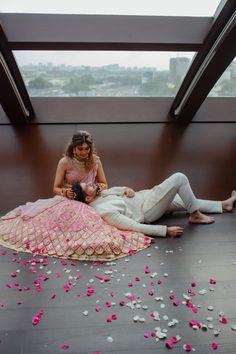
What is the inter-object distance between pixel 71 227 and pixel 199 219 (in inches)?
39.5

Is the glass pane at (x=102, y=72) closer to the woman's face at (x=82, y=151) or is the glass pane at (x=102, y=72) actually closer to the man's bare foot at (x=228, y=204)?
the woman's face at (x=82, y=151)

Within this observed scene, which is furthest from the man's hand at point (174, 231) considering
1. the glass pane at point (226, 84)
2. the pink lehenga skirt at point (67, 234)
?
the glass pane at point (226, 84)

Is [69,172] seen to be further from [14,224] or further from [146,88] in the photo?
[146,88]

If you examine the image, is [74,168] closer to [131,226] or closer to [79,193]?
[79,193]

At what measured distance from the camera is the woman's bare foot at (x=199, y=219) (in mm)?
2761

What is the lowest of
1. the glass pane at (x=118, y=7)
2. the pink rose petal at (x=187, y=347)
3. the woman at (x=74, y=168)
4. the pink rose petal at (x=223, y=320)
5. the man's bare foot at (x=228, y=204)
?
the pink rose petal at (x=187, y=347)

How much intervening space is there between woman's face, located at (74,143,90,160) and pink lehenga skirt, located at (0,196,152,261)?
0.34 m

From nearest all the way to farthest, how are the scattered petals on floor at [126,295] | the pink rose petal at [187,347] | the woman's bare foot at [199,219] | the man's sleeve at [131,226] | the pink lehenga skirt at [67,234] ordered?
1. the pink rose petal at [187,347]
2. the scattered petals on floor at [126,295]
3. the pink lehenga skirt at [67,234]
4. the man's sleeve at [131,226]
5. the woman's bare foot at [199,219]

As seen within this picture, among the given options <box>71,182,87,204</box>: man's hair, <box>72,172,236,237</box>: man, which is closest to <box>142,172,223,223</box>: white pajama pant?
<box>72,172,236,237</box>: man

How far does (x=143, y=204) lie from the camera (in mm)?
2734

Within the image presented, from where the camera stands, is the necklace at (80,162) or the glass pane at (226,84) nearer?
the necklace at (80,162)

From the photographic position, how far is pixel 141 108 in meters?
3.67

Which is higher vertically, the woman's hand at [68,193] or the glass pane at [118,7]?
the glass pane at [118,7]

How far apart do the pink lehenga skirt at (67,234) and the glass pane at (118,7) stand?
4.43 ft
